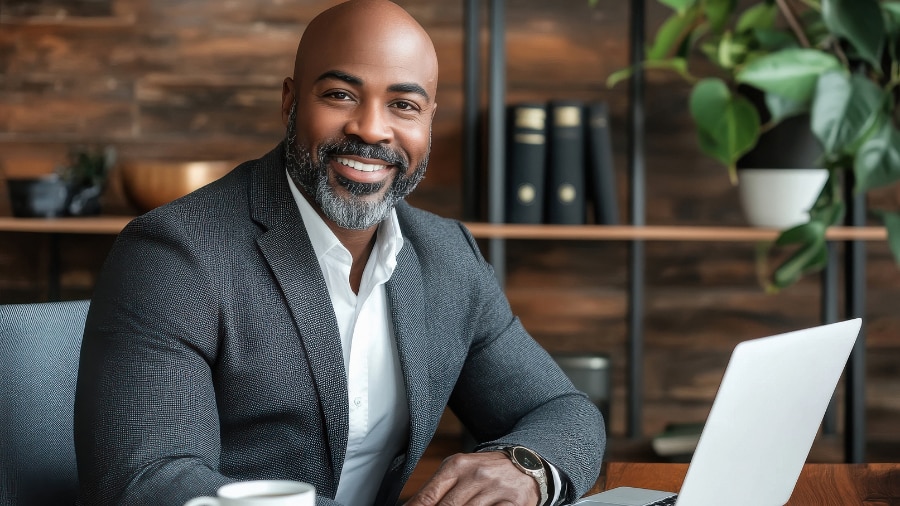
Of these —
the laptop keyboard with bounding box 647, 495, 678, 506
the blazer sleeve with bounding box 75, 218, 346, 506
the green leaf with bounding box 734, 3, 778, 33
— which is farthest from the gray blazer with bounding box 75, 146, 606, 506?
the green leaf with bounding box 734, 3, 778, 33

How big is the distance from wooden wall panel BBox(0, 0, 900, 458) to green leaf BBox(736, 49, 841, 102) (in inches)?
24.8

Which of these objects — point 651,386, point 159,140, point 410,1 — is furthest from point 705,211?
point 159,140

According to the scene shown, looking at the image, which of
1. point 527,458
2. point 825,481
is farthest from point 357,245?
point 825,481

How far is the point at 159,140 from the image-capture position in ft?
9.59

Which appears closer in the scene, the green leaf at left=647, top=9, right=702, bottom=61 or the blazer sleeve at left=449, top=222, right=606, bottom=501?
the blazer sleeve at left=449, top=222, right=606, bottom=501

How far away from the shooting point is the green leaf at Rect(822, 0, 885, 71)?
2258mm

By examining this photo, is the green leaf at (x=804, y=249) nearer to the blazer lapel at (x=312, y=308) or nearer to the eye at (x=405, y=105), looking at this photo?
the eye at (x=405, y=105)

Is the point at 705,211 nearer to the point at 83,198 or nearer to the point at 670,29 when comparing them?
the point at 670,29

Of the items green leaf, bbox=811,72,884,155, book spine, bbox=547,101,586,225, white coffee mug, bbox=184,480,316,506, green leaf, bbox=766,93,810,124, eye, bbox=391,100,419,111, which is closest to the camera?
white coffee mug, bbox=184,480,316,506

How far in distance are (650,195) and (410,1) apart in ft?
2.79

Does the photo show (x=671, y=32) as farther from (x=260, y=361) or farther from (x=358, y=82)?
(x=260, y=361)

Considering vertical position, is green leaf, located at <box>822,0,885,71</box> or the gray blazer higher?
green leaf, located at <box>822,0,885,71</box>

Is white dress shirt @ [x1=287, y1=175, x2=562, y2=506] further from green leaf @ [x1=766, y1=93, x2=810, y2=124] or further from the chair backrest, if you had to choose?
green leaf @ [x1=766, y1=93, x2=810, y2=124]

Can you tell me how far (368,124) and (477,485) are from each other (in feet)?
1.45
